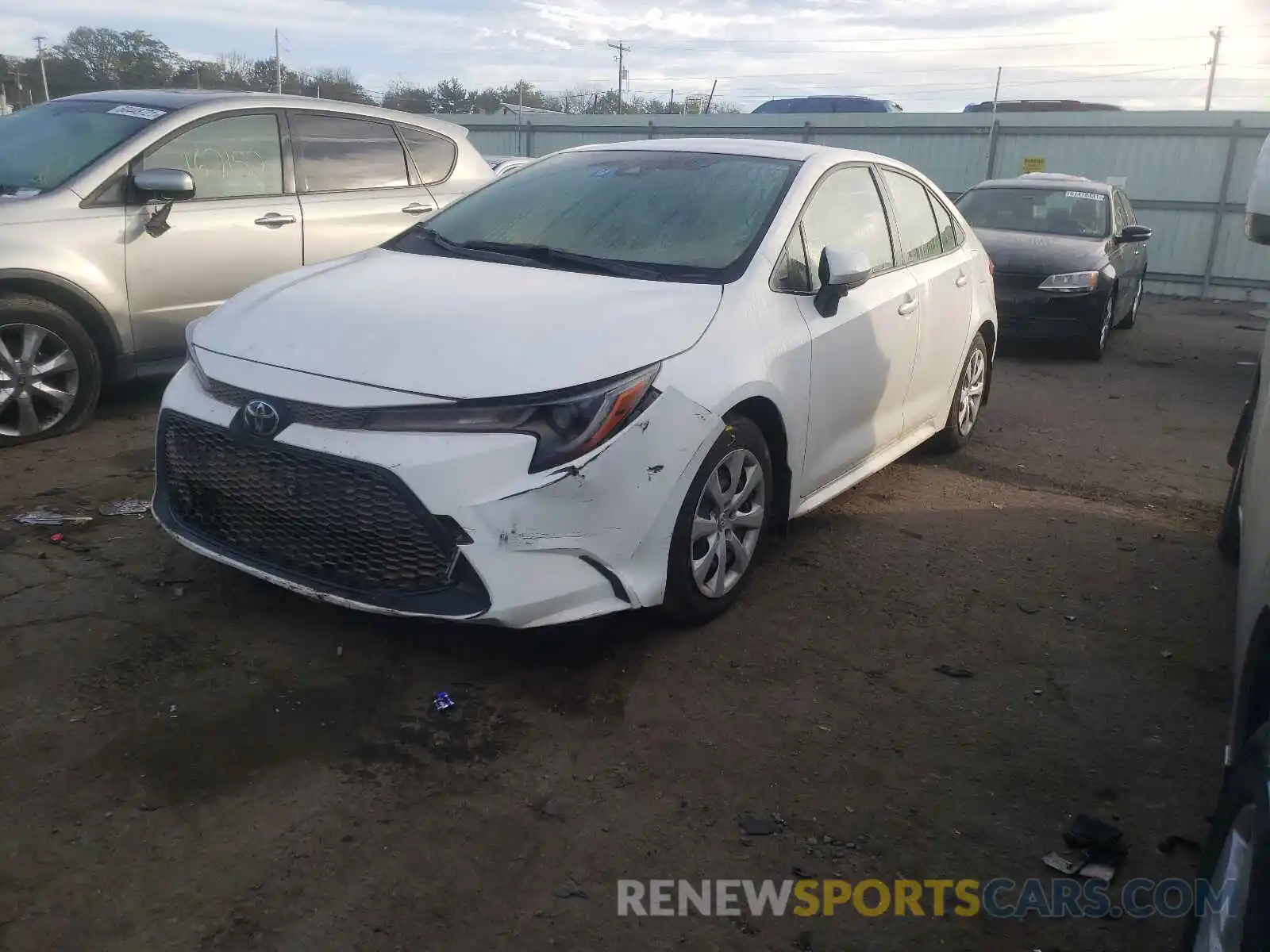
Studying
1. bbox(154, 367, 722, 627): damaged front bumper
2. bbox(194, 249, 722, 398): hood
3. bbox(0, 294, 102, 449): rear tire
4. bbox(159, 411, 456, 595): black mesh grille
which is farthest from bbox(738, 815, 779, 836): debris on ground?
bbox(0, 294, 102, 449): rear tire

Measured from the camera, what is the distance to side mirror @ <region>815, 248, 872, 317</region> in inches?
155

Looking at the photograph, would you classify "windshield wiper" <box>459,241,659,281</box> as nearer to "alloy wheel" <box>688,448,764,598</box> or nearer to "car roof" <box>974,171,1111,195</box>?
"alloy wheel" <box>688,448,764,598</box>

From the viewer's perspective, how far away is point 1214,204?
52.1ft

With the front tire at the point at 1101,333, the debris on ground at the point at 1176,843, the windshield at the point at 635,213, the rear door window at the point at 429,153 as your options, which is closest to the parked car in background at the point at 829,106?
the front tire at the point at 1101,333

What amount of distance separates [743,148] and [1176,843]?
319 centimetres

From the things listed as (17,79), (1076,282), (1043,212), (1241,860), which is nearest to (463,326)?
(1241,860)

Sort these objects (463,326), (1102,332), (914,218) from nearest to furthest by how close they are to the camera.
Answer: (463,326) → (914,218) → (1102,332)

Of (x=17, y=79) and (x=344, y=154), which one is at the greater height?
(x=17, y=79)

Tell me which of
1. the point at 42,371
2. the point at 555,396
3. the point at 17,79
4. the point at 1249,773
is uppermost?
the point at 17,79

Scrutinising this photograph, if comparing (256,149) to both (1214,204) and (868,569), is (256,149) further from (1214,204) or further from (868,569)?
(1214,204)

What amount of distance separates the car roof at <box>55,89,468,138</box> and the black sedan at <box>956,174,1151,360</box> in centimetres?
584

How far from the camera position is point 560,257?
157 inches

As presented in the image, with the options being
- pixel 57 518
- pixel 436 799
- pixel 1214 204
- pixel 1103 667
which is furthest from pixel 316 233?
pixel 1214 204

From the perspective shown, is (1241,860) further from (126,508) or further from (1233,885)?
(126,508)
